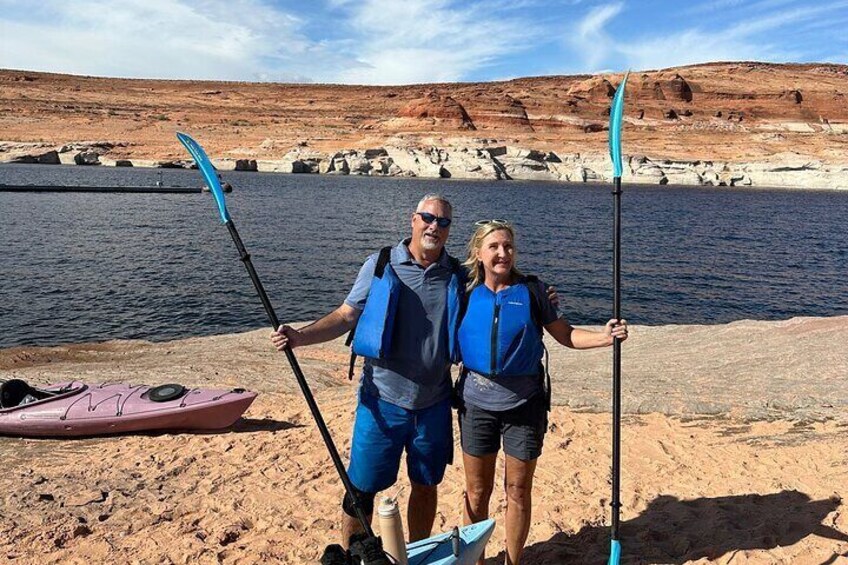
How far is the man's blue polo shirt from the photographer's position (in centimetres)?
376

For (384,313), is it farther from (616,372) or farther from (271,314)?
(616,372)

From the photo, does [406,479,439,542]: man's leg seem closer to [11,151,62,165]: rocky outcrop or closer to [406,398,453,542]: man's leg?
[406,398,453,542]: man's leg

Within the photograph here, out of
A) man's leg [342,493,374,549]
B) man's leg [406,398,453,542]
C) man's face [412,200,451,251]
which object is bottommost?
man's leg [342,493,374,549]

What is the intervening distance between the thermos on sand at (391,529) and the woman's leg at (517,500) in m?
0.83

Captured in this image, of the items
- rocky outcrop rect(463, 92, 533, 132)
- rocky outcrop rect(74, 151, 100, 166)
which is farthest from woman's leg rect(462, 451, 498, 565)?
rocky outcrop rect(463, 92, 533, 132)

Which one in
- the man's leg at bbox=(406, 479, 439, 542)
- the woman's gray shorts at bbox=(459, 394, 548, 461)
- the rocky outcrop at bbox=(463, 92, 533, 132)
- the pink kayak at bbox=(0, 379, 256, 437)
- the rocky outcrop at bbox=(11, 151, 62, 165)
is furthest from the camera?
the rocky outcrop at bbox=(463, 92, 533, 132)

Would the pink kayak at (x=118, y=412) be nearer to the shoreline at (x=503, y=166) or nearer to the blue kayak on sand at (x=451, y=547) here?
the blue kayak on sand at (x=451, y=547)

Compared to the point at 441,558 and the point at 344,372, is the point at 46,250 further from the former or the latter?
the point at 441,558

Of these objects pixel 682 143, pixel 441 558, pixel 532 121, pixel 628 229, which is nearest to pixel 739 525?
pixel 441 558

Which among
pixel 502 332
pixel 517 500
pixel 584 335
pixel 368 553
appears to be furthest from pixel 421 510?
pixel 584 335

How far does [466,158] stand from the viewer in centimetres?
8488

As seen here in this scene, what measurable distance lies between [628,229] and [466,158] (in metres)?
48.0

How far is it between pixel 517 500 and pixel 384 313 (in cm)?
151

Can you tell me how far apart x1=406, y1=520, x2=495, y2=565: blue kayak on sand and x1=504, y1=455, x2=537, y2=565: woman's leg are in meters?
0.17
